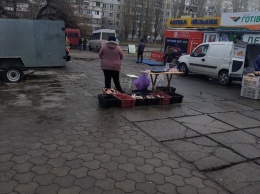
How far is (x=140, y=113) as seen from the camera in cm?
655

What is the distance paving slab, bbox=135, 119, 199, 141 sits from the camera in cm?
523

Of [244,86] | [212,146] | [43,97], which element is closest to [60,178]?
[212,146]

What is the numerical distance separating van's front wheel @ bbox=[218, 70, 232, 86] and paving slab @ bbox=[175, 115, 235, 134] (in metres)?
5.75

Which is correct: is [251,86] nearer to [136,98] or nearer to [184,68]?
[136,98]

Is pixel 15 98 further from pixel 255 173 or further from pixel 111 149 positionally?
pixel 255 173

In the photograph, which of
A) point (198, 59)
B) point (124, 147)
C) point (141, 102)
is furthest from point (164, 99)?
point (198, 59)

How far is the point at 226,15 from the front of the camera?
66.8ft

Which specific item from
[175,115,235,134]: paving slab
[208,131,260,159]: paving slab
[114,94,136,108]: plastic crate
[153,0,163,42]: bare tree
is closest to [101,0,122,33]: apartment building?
[153,0,163,42]: bare tree

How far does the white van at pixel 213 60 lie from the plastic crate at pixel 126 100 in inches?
246

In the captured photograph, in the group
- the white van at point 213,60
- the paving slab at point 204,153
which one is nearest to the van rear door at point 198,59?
the white van at point 213,60

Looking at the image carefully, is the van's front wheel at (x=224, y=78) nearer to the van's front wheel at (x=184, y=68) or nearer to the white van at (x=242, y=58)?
the white van at (x=242, y=58)

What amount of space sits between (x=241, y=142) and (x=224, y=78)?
7382mm

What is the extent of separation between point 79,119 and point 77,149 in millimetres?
1578

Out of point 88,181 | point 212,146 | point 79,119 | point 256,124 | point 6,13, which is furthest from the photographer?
point 6,13
